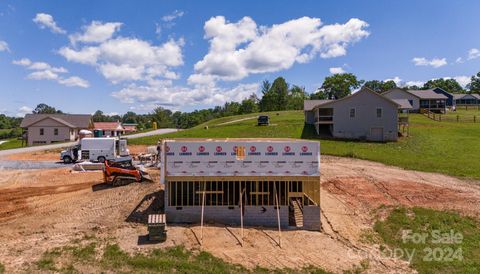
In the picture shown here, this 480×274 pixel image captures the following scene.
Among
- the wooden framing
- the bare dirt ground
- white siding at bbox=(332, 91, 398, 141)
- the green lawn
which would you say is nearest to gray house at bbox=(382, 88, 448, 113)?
the green lawn

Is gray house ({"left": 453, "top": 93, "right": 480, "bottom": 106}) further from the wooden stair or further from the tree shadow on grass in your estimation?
the tree shadow on grass

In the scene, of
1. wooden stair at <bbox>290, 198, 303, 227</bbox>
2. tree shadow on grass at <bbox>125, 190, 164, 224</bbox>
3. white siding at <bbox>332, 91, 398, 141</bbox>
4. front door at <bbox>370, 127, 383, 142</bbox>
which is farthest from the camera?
front door at <bbox>370, 127, 383, 142</bbox>

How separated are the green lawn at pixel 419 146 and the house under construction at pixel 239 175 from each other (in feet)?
54.2

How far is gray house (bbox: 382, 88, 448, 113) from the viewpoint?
71750 millimetres

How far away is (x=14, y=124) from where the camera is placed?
159875mm

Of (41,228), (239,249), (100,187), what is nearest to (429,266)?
(239,249)

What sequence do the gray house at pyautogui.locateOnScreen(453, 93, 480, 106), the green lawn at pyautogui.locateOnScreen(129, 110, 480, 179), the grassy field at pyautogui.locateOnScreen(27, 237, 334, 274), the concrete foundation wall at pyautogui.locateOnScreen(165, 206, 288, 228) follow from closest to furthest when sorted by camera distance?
the grassy field at pyautogui.locateOnScreen(27, 237, 334, 274) < the concrete foundation wall at pyautogui.locateOnScreen(165, 206, 288, 228) < the green lawn at pyautogui.locateOnScreen(129, 110, 480, 179) < the gray house at pyautogui.locateOnScreen(453, 93, 480, 106)

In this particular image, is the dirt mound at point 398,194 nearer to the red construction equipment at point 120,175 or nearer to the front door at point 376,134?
the red construction equipment at point 120,175

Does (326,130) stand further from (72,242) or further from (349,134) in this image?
(72,242)

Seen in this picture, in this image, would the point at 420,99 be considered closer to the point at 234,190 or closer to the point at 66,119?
the point at 234,190

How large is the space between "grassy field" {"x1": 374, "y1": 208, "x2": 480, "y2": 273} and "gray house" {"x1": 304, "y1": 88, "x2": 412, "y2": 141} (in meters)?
25.1

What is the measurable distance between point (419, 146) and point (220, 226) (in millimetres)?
30863

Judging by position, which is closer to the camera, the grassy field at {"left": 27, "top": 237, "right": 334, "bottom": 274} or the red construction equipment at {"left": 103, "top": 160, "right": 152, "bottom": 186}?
the grassy field at {"left": 27, "top": 237, "right": 334, "bottom": 274}

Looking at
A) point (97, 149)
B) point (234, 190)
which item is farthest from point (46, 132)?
point (234, 190)
